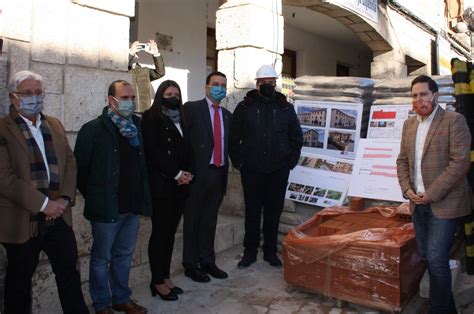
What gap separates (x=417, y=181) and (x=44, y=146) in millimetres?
2465

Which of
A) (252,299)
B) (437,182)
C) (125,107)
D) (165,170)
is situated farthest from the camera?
(252,299)

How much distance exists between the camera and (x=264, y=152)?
14.1ft

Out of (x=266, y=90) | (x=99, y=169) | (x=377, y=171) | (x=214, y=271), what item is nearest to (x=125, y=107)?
(x=99, y=169)

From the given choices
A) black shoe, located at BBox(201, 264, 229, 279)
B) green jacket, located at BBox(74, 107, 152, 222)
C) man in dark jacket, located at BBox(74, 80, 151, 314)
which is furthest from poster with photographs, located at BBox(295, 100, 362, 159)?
green jacket, located at BBox(74, 107, 152, 222)

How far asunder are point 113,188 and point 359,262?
1841 millimetres

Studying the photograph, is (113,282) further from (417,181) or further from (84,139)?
(417,181)

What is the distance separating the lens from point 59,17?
3322 millimetres

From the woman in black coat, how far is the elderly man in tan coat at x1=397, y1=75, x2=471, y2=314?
1691 mm

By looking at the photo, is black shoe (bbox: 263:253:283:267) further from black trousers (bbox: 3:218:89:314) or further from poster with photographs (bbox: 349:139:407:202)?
black trousers (bbox: 3:218:89:314)

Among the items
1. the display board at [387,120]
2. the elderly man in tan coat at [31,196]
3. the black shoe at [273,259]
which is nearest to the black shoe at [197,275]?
the black shoe at [273,259]

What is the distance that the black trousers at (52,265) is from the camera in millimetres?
2611

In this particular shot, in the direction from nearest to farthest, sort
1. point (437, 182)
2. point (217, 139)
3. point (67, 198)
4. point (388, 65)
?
1. point (67, 198)
2. point (437, 182)
3. point (217, 139)
4. point (388, 65)

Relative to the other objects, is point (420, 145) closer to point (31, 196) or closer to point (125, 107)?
point (125, 107)

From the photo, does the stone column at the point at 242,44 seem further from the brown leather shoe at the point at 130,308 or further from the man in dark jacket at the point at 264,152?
the brown leather shoe at the point at 130,308
